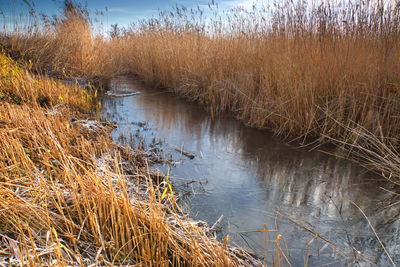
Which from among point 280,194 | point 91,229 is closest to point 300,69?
point 280,194

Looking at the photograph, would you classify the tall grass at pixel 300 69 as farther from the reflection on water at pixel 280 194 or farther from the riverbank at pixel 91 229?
the riverbank at pixel 91 229

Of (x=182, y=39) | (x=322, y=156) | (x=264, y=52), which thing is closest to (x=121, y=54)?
(x=182, y=39)

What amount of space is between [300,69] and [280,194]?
2155 mm

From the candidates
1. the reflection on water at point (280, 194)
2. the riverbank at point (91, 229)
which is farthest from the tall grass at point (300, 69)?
the riverbank at point (91, 229)

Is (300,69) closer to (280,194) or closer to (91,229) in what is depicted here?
(280,194)

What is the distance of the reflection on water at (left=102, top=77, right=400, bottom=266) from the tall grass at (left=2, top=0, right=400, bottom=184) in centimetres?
36

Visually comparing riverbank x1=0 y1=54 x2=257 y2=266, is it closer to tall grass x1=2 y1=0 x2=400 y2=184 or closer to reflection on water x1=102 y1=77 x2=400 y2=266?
reflection on water x1=102 y1=77 x2=400 y2=266

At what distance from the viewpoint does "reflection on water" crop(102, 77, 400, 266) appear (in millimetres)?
2131

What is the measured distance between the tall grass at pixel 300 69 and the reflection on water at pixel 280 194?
→ 0.36 metres

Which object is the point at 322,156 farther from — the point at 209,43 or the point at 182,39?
the point at 182,39

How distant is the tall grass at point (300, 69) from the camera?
A: 365 centimetres

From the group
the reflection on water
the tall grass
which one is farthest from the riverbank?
the tall grass

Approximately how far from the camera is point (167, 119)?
552cm

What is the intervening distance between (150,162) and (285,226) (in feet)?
5.58
